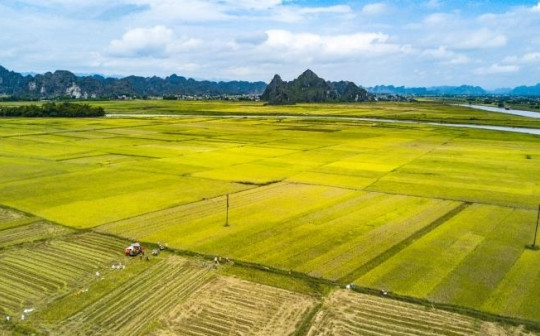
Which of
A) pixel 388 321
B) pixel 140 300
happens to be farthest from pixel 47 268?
pixel 388 321

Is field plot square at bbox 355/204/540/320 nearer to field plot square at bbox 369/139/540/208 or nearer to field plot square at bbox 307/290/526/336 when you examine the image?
field plot square at bbox 307/290/526/336

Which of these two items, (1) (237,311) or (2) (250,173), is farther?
(2) (250,173)

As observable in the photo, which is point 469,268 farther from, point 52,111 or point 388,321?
point 52,111

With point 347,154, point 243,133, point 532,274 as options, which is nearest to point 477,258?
point 532,274

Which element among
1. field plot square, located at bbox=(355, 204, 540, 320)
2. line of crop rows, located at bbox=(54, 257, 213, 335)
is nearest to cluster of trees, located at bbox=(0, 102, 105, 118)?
line of crop rows, located at bbox=(54, 257, 213, 335)

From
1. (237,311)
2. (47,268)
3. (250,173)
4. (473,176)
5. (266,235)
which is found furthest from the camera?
(250,173)

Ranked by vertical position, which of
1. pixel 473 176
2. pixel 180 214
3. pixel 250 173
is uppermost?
pixel 473 176
